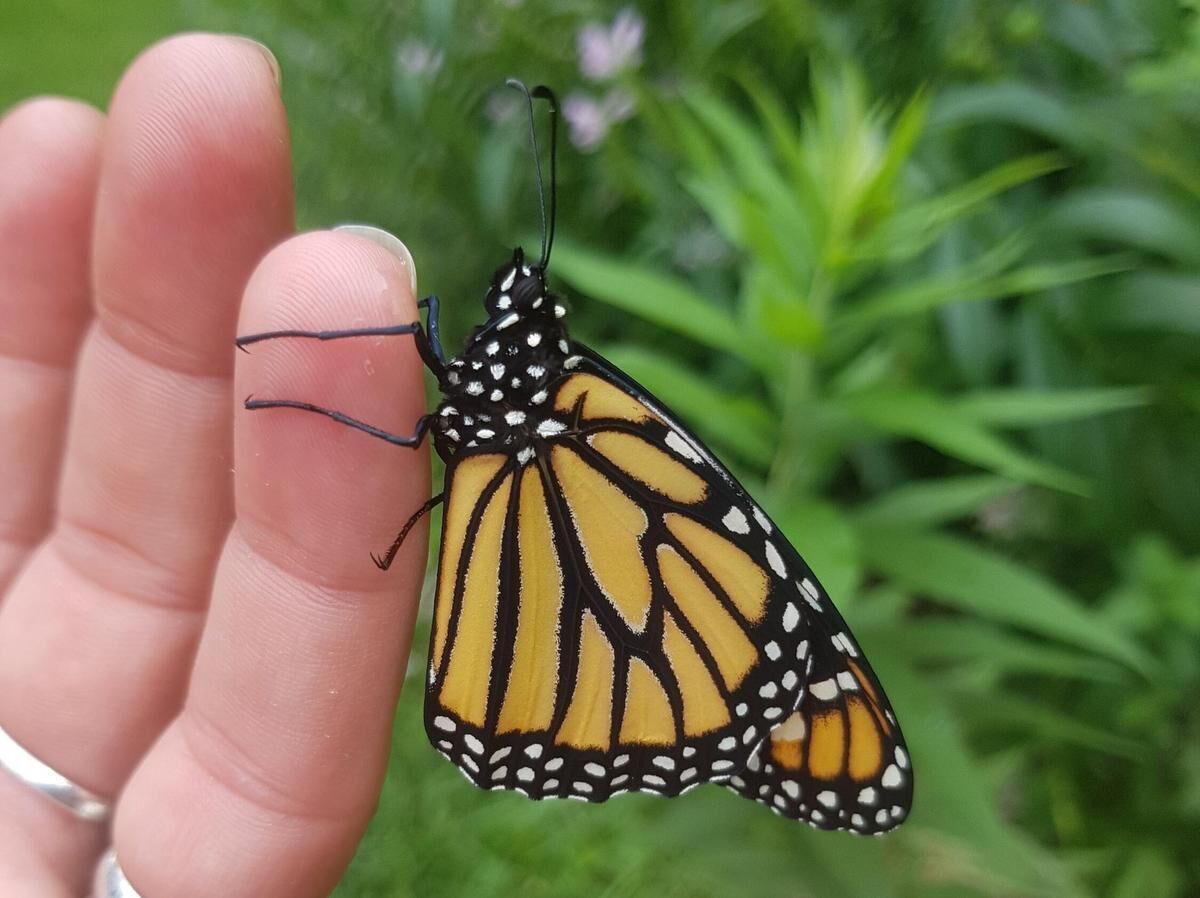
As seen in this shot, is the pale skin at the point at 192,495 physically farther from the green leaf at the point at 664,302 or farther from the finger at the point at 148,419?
the green leaf at the point at 664,302

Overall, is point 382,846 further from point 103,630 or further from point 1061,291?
point 1061,291

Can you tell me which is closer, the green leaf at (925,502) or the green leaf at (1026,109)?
the green leaf at (925,502)

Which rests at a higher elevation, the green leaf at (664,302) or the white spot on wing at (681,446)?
the green leaf at (664,302)

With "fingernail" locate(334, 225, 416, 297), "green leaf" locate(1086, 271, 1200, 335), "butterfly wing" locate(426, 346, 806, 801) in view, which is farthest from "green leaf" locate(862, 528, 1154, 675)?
"fingernail" locate(334, 225, 416, 297)

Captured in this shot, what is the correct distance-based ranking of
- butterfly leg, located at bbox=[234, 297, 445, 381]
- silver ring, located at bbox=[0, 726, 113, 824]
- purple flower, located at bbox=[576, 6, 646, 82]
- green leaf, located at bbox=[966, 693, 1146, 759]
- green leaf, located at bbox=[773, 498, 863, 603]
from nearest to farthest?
butterfly leg, located at bbox=[234, 297, 445, 381] → green leaf, located at bbox=[773, 498, 863, 603] → silver ring, located at bbox=[0, 726, 113, 824] → green leaf, located at bbox=[966, 693, 1146, 759] → purple flower, located at bbox=[576, 6, 646, 82]

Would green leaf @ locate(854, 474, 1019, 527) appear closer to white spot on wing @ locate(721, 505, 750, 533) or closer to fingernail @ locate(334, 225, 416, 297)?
white spot on wing @ locate(721, 505, 750, 533)

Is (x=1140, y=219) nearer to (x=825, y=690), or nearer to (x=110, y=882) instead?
(x=825, y=690)

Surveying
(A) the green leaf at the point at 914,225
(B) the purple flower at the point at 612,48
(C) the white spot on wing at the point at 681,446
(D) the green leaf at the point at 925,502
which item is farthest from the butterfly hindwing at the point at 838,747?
(B) the purple flower at the point at 612,48

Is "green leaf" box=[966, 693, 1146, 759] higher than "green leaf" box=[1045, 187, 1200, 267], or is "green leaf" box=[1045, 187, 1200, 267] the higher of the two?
"green leaf" box=[1045, 187, 1200, 267]
